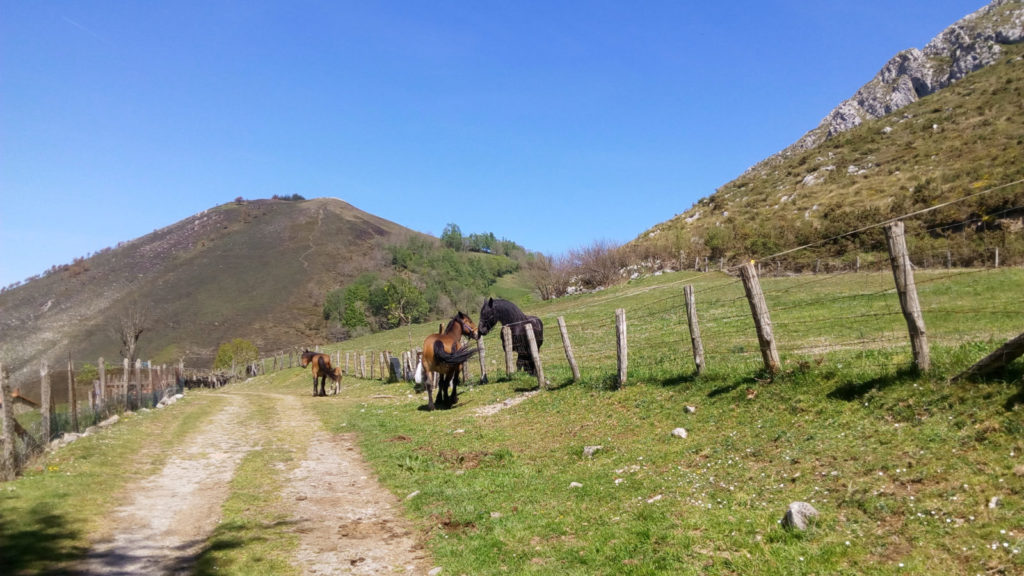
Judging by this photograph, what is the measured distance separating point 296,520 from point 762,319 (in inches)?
296

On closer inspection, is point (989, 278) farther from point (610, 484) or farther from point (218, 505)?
point (218, 505)

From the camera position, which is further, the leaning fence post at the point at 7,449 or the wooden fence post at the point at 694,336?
the wooden fence post at the point at 694,336

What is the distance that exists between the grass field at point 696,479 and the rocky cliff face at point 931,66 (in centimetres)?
10622

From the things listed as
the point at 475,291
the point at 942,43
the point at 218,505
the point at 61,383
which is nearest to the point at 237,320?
the point at 475,291

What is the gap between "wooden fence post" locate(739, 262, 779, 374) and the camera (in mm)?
8891

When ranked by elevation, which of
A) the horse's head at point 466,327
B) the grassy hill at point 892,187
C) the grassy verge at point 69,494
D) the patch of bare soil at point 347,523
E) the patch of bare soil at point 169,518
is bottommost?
the patch of bare soil at point 347,523

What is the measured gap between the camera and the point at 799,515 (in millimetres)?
4922

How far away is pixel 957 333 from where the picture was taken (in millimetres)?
12836

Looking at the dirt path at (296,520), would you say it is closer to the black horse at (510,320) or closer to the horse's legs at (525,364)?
the horse's legs at (525,364)

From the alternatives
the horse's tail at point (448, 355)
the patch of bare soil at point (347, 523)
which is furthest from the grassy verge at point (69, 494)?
the horse's tail at point (448, 355)

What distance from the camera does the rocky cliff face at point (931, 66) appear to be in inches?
3442

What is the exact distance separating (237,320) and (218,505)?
101 metres

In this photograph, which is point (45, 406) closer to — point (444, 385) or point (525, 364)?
point (444, 385)

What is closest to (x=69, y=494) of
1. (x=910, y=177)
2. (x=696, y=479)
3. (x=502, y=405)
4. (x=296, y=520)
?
(x=296, y=520)
